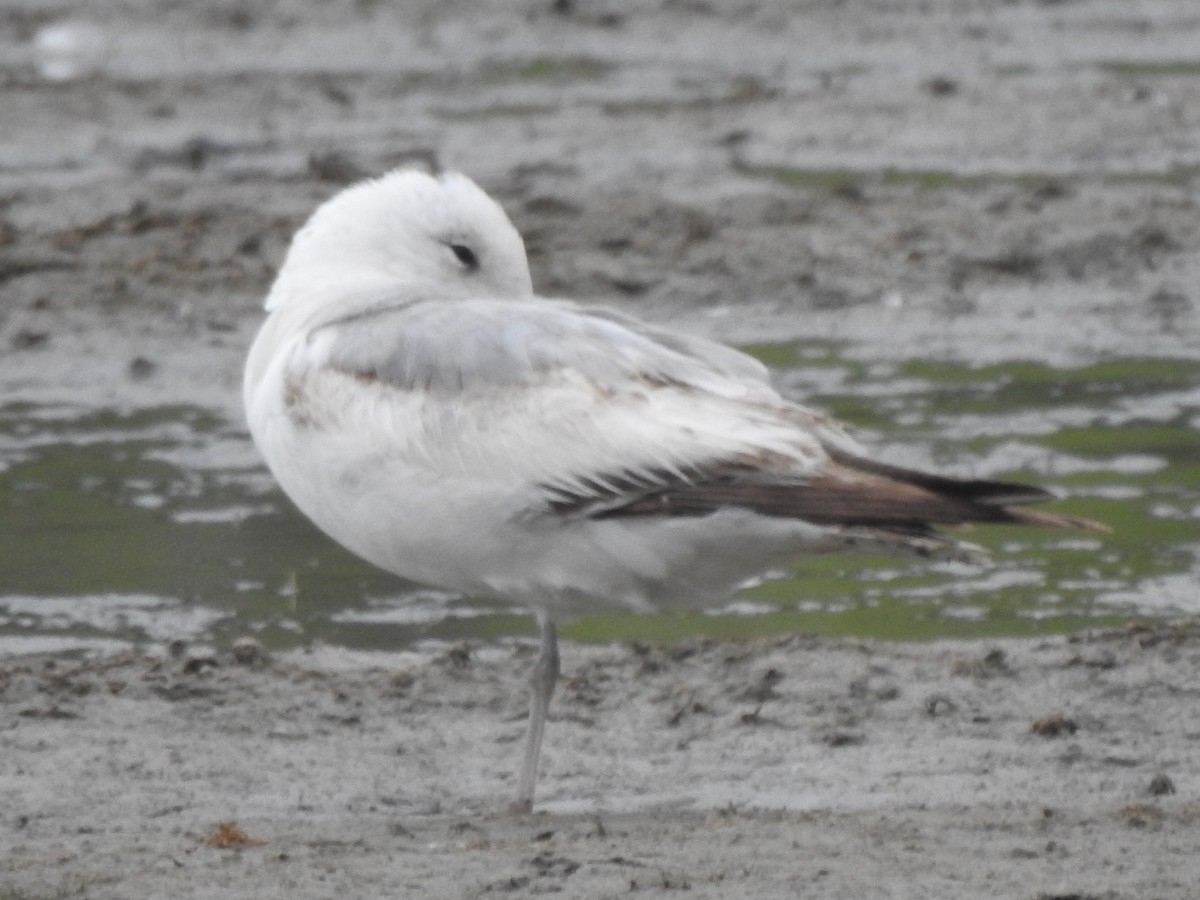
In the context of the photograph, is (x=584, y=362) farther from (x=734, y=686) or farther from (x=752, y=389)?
(x=734, y=686)

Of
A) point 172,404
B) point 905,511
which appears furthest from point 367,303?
point 172,404

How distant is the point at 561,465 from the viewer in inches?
207

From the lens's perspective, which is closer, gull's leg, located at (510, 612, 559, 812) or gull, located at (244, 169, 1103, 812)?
gull, located at (244, 169, 1103, 812)

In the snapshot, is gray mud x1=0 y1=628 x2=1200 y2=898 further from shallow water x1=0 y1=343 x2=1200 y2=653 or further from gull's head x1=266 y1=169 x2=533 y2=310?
gull's head x1=266 y1=169 x2=533 y2=310

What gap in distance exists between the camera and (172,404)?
30.9 feet

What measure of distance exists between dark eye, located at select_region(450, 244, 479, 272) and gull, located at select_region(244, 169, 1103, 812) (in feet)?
1.24

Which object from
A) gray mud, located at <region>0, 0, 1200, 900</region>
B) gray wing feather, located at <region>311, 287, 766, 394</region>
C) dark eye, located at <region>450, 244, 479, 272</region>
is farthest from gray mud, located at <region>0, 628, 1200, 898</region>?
dark eye, located at <region>450, 244, 479, 272</region>

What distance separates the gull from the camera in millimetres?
5062

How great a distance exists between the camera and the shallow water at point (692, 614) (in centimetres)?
710

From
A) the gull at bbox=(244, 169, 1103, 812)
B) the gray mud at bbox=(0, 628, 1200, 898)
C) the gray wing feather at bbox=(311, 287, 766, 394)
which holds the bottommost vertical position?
the gray mud at bbox=(0, 628, 1200, 898)

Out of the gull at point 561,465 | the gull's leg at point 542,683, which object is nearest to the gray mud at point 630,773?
the gull's leg at point 542,683

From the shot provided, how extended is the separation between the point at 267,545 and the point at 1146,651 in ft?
9.23

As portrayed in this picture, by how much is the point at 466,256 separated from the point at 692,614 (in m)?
1.62

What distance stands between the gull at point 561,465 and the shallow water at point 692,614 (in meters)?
1.51
